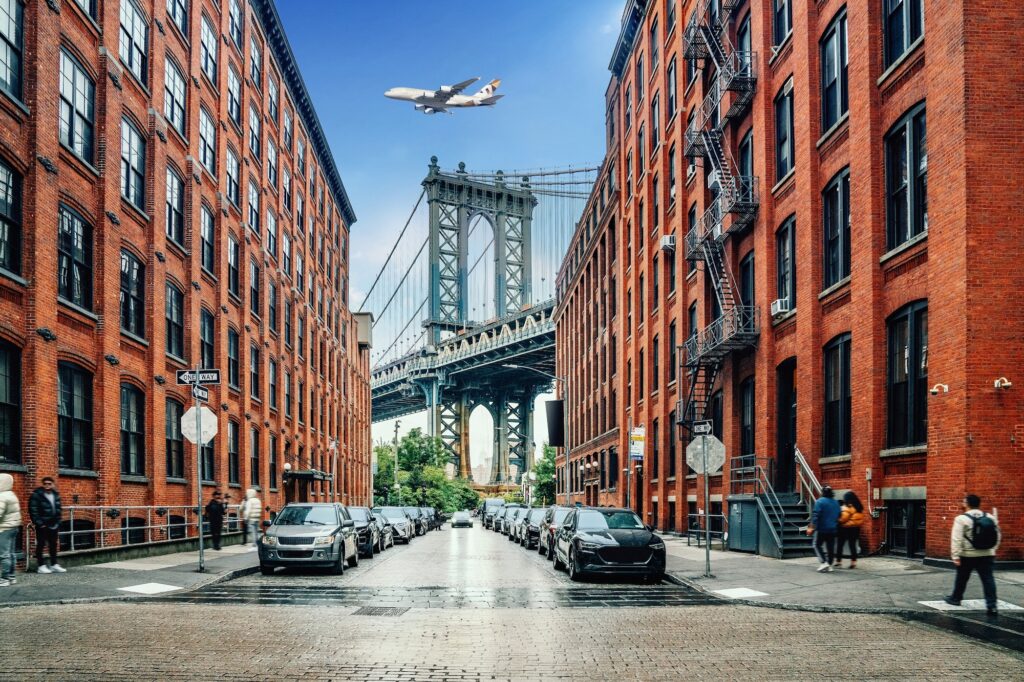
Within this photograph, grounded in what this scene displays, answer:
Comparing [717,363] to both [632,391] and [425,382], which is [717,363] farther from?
[425,382]

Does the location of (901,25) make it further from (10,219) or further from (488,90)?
(488,90)

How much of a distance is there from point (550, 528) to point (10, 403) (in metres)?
13.0

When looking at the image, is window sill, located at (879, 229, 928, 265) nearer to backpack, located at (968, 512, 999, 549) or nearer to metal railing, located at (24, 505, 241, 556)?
backpack, located at (968, 512, 999, 549)

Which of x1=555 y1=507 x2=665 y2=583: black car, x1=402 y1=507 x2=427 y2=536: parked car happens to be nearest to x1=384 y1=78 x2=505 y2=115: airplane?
x1=402 y1=507 x2=427 y2=536: parked car

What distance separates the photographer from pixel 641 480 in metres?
45.1

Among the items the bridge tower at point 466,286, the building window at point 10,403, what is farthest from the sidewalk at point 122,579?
the bridge tower at point 466,286

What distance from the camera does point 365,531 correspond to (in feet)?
86.0

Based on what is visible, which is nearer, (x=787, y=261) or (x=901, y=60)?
(x=901, y=60)

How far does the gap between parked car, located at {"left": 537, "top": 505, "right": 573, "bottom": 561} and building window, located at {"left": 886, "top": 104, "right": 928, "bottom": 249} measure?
1006cm

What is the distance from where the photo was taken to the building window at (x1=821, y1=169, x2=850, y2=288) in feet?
75.8

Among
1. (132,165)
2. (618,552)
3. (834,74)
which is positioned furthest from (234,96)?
(618,552)

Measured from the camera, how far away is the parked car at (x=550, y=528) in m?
25.7

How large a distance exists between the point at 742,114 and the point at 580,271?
36311mm

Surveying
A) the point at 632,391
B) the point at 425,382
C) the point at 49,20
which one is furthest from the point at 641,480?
the point at 425,382
